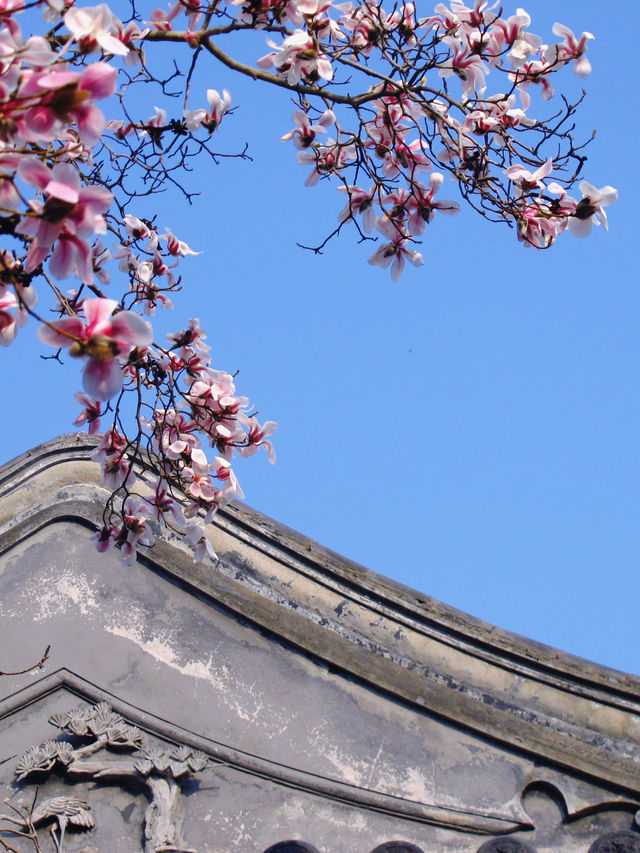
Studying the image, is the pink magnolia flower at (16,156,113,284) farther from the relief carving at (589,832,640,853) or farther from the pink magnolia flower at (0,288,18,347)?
the relief carving at (589,832,640,853)

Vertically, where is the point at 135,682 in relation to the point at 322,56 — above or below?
below

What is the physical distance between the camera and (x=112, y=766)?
562cm

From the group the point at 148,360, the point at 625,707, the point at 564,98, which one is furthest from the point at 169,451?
the point at 625,707

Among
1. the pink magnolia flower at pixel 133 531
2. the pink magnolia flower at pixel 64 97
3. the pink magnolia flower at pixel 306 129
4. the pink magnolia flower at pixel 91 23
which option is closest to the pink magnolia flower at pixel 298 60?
the pink magnolia flower at pixel 306 129

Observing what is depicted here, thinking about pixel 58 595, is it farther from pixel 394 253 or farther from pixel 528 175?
pixel 528 175

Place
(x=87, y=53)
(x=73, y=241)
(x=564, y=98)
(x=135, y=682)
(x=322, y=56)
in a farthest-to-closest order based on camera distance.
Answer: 1. (x=135, y=682)
2. (x=564, y=98)
3. (x=322, y=56)
4. (x=87, y=53)
5. (x=73, y=241)

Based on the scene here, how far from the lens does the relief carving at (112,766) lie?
539 cm

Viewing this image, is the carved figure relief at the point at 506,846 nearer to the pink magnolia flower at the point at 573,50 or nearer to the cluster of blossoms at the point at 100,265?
the cluster of blossoms at the point at 100,265

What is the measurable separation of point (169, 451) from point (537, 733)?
2.69 m

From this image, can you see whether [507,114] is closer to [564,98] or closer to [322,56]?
[564,98]

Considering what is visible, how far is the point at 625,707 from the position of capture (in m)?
5.62

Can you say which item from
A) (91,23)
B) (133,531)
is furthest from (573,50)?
(133,531)

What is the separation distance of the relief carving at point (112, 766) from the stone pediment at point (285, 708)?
0.01 m

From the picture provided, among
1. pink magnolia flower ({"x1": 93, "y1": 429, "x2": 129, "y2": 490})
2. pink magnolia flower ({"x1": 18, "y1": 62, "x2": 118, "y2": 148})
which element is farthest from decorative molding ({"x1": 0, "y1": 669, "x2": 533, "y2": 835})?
pink magnolia flower ({"x1": 18, "y1": 62, "x2": 118, "y2": 148})
